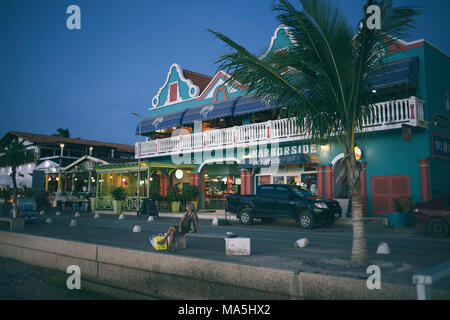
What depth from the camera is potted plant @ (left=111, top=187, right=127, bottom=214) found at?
2719 centimetres

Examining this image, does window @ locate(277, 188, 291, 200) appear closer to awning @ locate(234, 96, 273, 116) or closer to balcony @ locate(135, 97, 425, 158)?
balcony @ locate(135, 97, 425, 158)

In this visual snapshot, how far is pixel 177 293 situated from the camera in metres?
7.16

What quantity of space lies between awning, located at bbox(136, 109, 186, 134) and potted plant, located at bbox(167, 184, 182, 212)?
17.3 ft

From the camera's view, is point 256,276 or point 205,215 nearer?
point 256,276

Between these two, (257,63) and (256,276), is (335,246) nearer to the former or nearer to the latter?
(256,276)

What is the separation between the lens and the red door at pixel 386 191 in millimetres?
17594

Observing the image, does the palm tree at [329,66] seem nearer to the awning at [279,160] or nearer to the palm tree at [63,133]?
the awning at [279,160]

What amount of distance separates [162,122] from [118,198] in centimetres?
678

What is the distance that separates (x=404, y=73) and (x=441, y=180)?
A: 5551mm

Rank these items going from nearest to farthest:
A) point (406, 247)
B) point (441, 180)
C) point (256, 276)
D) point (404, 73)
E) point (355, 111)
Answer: point (256, 276)
point (355, 111)
point (406, 247)
point (404, 73)
point (441, 180)

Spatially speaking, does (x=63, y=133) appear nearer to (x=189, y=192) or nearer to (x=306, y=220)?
(x=189, y=192)

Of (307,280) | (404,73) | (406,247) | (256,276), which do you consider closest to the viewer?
(307,280)

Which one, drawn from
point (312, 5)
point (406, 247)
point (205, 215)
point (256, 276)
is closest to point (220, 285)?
point (256, 276)

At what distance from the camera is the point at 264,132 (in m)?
22.2
